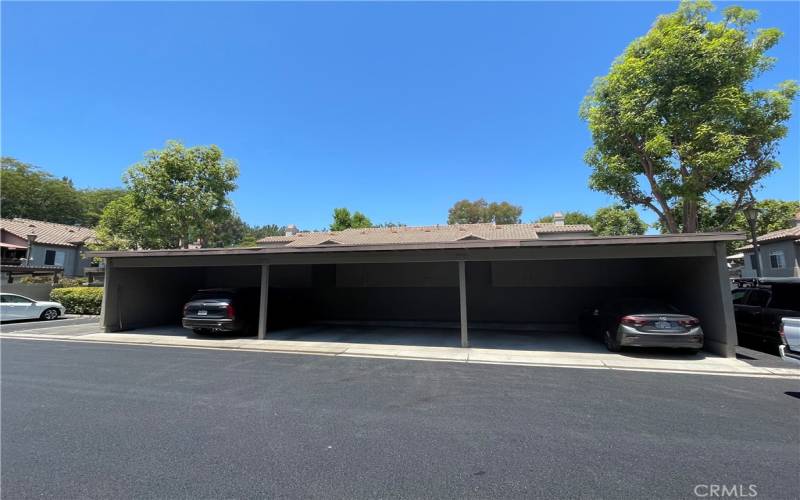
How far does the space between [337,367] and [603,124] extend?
13.2 meters

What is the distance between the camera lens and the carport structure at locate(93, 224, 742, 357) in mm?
8477

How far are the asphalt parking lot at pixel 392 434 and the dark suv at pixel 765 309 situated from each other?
304cm

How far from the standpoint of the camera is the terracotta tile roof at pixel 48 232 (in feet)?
102

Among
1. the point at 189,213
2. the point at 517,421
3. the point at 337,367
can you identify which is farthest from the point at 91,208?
the point at 517,421

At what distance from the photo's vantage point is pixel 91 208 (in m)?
47.0

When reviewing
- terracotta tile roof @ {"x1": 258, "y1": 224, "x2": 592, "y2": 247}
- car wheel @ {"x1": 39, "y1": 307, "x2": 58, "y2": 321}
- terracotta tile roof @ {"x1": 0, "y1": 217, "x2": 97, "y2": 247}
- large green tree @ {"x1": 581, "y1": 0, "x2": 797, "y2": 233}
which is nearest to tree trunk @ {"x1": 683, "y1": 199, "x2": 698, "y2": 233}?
large green tree @ {"x1": 581, "y1": 0, "x2": 797, "y2": 233}

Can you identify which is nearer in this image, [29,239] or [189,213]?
[189,213]

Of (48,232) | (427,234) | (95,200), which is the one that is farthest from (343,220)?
(95,200)

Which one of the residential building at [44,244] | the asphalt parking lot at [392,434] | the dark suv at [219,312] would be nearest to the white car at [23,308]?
the dark suv at [219,312]

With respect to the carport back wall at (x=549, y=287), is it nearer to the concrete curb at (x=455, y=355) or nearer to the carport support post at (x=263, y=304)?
the concrete curb at (x=455, y=355)

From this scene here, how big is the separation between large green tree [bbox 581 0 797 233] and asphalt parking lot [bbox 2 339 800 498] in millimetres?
9307

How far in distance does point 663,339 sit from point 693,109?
30.0 feet

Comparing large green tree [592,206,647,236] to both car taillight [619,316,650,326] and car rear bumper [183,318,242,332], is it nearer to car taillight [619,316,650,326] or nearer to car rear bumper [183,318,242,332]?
car taillight [619,316,650,326]

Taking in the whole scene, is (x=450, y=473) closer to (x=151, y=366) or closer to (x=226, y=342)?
(x=151, y=366)
